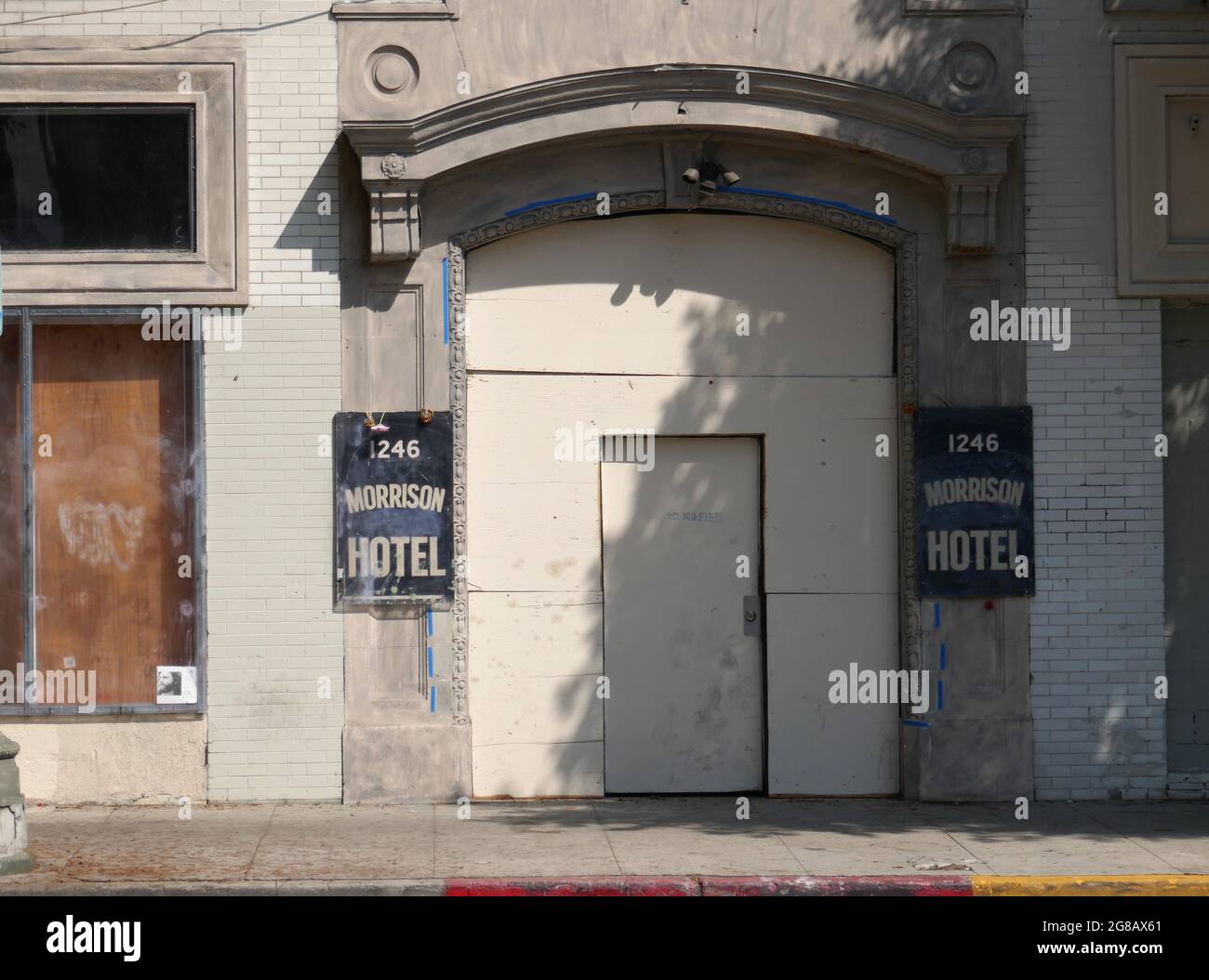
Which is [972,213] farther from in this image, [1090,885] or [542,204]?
[1090,885]

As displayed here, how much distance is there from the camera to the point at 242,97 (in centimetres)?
1103

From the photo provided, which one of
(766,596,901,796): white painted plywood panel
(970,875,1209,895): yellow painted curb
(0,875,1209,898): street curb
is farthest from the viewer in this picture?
(766,596,901,796): white painted plywood panel

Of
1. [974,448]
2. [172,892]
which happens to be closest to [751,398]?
[974,448]

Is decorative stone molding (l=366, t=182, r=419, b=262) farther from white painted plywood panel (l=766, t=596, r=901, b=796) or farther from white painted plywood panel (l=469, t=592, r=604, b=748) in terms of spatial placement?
white painted plywood panel (l=766, t=596, r=901, b=796)

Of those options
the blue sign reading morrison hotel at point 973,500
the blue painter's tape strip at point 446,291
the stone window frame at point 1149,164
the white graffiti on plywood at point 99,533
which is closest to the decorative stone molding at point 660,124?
the blue painter's tape strip at point 446,291

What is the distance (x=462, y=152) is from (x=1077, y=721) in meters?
6.17

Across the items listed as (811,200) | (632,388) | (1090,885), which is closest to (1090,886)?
(1090,885)

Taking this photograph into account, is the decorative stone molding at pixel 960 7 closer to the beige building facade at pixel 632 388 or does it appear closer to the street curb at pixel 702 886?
the beige building facade at pixel 632 388

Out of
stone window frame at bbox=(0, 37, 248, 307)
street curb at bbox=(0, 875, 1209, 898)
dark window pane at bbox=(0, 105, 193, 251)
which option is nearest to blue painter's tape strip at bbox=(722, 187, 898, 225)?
stone window frame at bbox=(0, 37, 248, 307)

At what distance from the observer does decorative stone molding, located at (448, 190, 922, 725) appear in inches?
438

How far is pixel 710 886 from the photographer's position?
858cm

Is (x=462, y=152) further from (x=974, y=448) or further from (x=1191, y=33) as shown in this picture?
(x=1191, y=33)

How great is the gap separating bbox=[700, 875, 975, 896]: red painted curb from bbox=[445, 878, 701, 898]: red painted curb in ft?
0.52

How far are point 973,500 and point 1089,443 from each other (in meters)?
0.99
